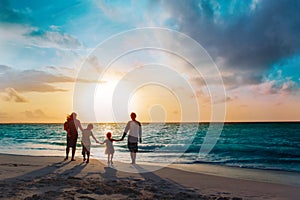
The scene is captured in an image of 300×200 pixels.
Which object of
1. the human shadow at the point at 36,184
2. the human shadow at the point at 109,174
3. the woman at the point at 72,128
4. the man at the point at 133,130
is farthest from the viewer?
the woman at the point at 72,128

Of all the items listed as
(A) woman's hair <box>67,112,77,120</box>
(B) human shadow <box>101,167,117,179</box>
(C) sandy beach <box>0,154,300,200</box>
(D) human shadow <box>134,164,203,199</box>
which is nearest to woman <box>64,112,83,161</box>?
(A) woman's hair <box>67,112,77,120</box>

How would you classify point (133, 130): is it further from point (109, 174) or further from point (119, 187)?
point (119, 187)

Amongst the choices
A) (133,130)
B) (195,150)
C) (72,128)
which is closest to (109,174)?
(133,130)

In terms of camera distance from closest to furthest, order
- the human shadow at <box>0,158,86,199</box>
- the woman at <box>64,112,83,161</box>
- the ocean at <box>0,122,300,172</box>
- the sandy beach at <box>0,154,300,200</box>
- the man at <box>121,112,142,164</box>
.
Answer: the human shadow at <box>0,158,86,199</box> < the sandy beach at <box>0,154,300,200</box> < the man at <box>121,112,142,164</box> < the woman at <box>64,112,83,161</box> < the ocean at <box>0,122,300,172</box>

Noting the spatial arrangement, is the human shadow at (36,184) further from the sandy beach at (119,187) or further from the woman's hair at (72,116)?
the woman's hair at (72,116)

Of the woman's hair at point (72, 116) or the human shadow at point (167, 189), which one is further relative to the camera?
the woman's hair at point (72, 116)

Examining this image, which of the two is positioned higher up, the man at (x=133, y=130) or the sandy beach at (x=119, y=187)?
the man at (x=133, y=130)

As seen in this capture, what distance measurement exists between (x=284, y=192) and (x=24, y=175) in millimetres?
7329

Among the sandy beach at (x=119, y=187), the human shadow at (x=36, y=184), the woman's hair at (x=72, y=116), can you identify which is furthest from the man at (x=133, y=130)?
the human shadow at (x=36, y=184)

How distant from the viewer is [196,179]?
916cm

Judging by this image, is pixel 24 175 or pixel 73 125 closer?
pixel 24 175

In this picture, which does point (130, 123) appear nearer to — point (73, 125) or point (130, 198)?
point (73, 125)

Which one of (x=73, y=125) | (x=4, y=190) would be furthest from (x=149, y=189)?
(x=73, y=125)

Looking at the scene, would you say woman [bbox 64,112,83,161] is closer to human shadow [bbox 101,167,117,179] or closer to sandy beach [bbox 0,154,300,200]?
sandy beach [bbox 0,154,300,200]
